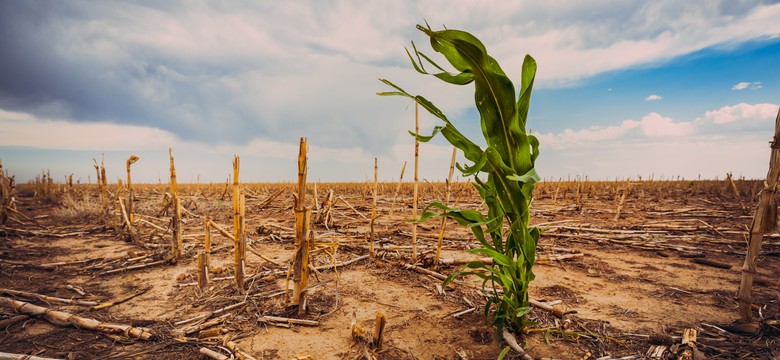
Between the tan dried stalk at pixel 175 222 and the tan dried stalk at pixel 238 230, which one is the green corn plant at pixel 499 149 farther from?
the tan dried stalk at pixel 175 222

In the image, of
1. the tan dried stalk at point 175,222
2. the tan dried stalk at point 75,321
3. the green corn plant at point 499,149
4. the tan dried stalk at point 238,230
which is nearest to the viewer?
the green corn plant at point 499,149

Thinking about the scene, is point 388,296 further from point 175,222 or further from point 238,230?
point 175,222

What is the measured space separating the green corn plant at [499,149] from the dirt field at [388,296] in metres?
0.63

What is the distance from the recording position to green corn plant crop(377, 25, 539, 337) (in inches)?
96.9

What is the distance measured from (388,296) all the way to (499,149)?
2280mm

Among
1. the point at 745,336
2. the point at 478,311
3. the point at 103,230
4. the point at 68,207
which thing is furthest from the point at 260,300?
the point at 68,207

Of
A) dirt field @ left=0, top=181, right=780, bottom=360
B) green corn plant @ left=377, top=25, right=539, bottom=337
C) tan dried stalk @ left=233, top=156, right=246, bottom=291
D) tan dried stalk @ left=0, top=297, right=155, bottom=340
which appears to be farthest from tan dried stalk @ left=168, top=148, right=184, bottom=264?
green corn plant @ left=377, top=25, right=539, bottom=337

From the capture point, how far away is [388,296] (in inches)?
162

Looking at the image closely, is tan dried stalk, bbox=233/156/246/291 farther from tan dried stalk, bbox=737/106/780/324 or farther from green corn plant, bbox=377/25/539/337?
tan dried stalk, bbox=737/106/780/324

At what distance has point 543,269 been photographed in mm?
5332

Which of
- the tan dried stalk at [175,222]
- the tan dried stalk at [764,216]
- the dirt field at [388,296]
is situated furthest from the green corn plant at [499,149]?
the tan dried stalk at [175,222]

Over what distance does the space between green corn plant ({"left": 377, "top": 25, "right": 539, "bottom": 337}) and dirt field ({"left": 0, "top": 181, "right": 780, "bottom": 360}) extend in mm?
633

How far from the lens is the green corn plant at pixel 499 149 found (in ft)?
8.07

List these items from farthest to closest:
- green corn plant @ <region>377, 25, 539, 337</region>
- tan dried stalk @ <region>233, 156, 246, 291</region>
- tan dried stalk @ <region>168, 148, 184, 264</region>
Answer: tan dried stalk @ <region>168, 148, 184, 264</region>
tan dried stalk @ <region>233, 156, 246, 291</region>
green corn plant @ <region>377, 25, 539, 337</region>
